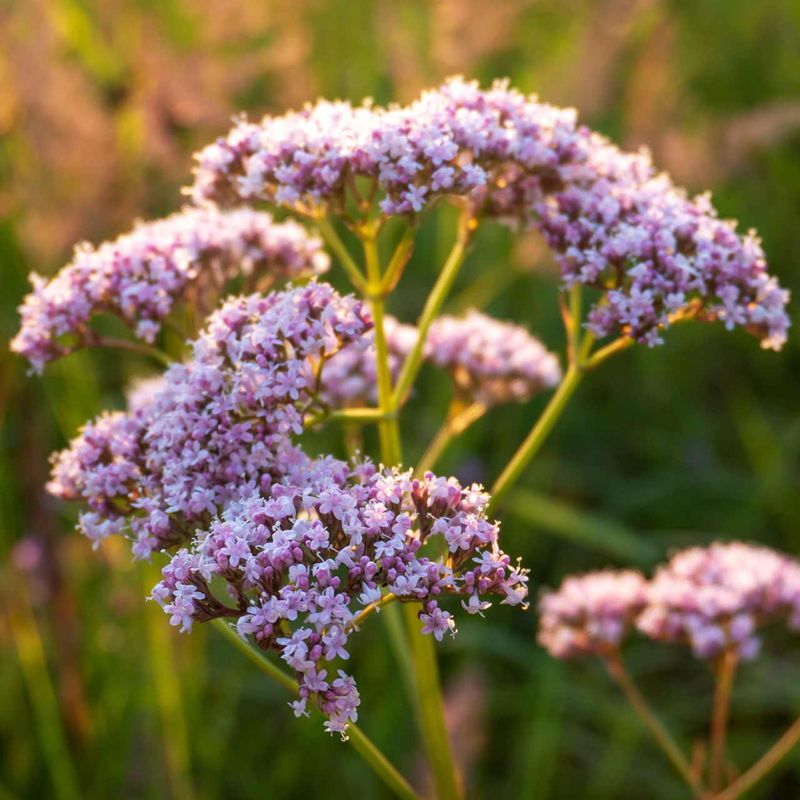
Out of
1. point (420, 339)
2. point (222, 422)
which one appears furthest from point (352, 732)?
point (420, 339)

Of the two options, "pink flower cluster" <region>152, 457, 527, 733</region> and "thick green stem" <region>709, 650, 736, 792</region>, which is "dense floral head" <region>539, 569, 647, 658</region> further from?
"pink flower cluster" <region>152, 457, 527, 733</region>

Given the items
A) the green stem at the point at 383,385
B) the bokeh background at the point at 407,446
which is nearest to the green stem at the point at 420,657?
the green stem at the point at 383,385

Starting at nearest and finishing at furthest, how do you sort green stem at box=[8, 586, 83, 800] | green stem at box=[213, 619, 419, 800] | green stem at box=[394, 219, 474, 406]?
green stem at box=[213, 619, 419, 800] < green stem at box=[394, 219, 474, 406] < green stem at box=[8, 586, 83, 800]

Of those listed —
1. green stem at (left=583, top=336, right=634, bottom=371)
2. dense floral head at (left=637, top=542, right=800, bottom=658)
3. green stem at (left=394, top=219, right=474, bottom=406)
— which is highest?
green stem at (left=394, top=219, right=474, bottom=406)

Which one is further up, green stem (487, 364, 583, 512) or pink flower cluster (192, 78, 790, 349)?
pink flower cluster (192, 78, 790, 349)

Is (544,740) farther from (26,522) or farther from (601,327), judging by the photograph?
(26,522)

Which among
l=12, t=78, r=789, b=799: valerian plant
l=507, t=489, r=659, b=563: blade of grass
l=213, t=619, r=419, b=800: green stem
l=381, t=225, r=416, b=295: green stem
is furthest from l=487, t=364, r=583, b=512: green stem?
l=507, t=489, r=659, b=563: blade of grass
